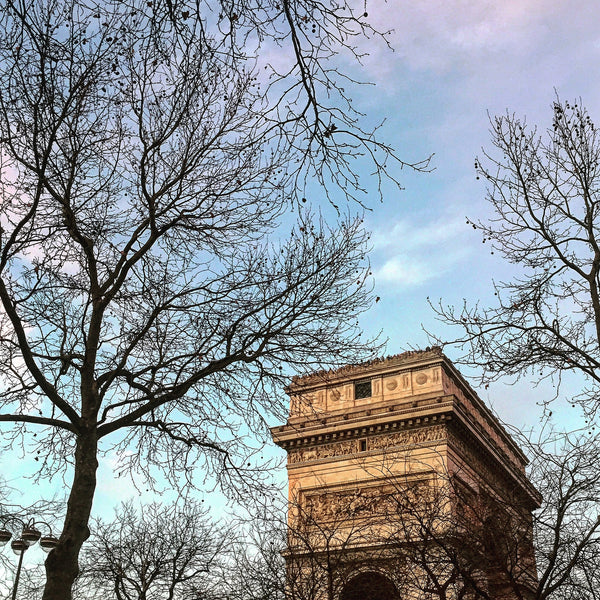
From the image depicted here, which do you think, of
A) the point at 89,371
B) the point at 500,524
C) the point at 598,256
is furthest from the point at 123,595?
the point at 598,256

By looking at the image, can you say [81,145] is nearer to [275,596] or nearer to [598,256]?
[598,256]

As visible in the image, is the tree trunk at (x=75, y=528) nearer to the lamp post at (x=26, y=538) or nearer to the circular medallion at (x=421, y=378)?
the lamp post at (x=26, y=538)

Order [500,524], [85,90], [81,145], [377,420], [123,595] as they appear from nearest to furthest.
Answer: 1. [85,90]
2. [81,145]
3. [500,524]
4. [123,595]
5. [377,420]

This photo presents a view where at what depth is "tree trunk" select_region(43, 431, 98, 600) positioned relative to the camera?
8.40m

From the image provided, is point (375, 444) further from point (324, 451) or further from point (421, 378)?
point (421, 378)

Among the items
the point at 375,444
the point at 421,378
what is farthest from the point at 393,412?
the point at 421,378

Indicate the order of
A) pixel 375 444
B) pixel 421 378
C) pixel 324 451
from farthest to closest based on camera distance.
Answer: pixel 324 451 → pixel 421 378 → pixel 375 444

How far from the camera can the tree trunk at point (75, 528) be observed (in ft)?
27.6

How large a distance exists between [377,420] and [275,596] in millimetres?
12212

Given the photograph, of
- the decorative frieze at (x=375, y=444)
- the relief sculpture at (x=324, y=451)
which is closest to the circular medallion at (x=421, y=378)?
the decorative frieze at (x=375, y=444)

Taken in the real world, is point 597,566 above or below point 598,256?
below

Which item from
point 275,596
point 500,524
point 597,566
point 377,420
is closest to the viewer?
point 597,566

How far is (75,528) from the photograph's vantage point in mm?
8758

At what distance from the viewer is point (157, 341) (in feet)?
36.7
